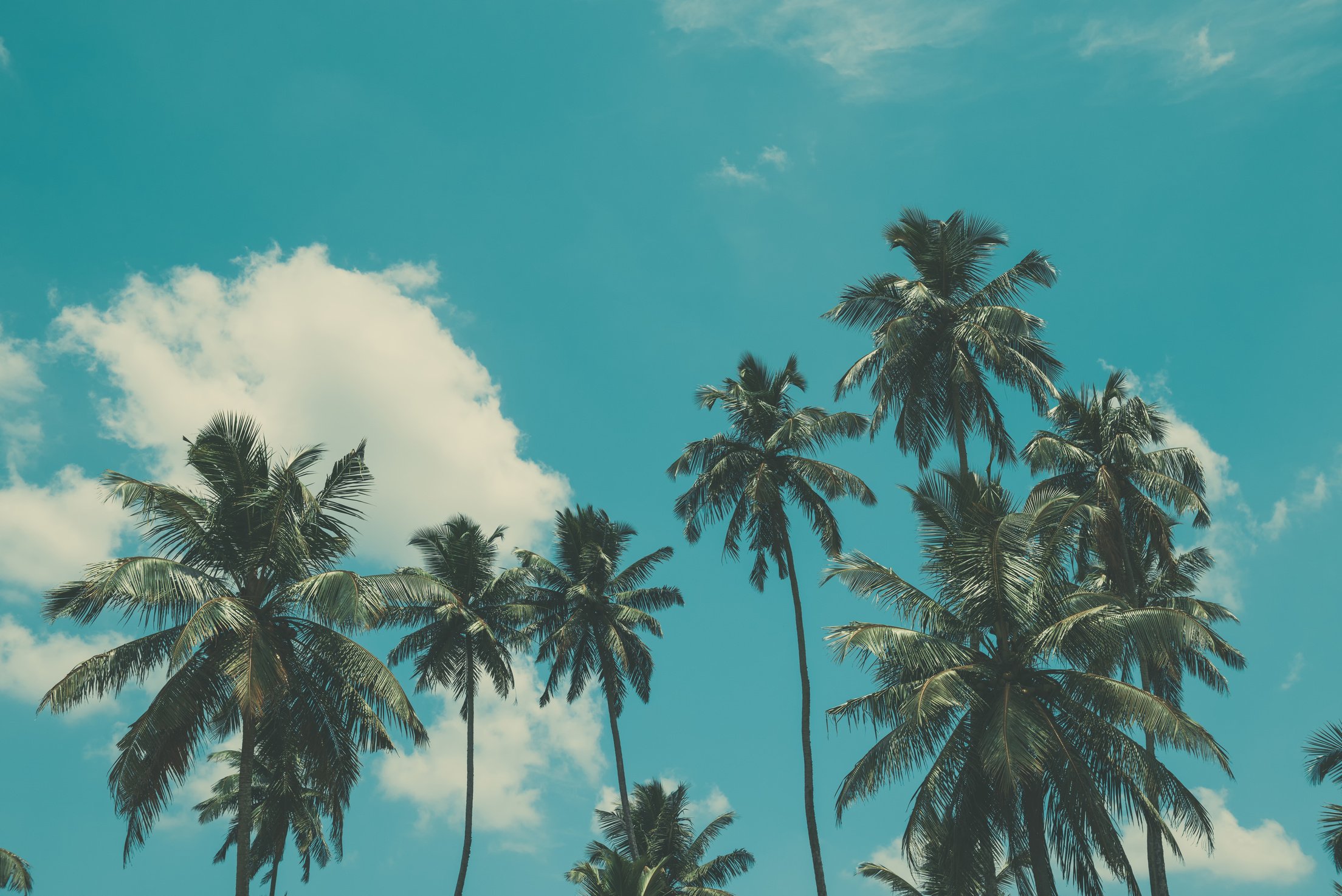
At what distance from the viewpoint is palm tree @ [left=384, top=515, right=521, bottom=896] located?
38.3 m

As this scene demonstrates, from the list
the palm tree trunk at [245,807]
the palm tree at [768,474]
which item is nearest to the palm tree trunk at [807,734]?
the palm tree at [768,474]

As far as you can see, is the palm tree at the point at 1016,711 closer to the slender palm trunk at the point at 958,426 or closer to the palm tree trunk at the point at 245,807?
the slender palm trunk at the point at 958,426

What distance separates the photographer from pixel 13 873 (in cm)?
2817

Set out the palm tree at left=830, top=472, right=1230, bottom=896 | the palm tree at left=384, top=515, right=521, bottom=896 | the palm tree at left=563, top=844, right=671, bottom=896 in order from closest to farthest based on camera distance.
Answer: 1. the palm tree at left=830, top=472, right=1230, bottom=896
2. the palm tree at left=563, top=844, right=671, bottom=896
3. the palm tree at left=384, top=515, right=521, bottom=896

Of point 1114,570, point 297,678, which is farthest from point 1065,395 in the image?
point 297,678

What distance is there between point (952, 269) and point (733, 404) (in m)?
8.03

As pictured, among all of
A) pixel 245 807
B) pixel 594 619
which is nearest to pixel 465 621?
pixel 594 619

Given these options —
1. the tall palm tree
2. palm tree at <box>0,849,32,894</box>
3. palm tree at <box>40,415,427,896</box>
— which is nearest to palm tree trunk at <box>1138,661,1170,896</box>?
the tall palm tree

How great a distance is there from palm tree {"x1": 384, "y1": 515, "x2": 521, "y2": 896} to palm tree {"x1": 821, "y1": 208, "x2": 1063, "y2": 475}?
629 inches

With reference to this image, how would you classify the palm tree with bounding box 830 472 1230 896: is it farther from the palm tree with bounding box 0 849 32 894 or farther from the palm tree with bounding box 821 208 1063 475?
the palm tree with bounding box 0 849 32 894

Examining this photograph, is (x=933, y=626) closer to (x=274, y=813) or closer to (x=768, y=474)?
(x=768, y=474)

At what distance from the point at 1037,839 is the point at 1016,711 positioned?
283cm

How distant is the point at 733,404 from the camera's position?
3388 cm

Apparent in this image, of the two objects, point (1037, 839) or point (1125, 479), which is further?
point (1125, 479)
